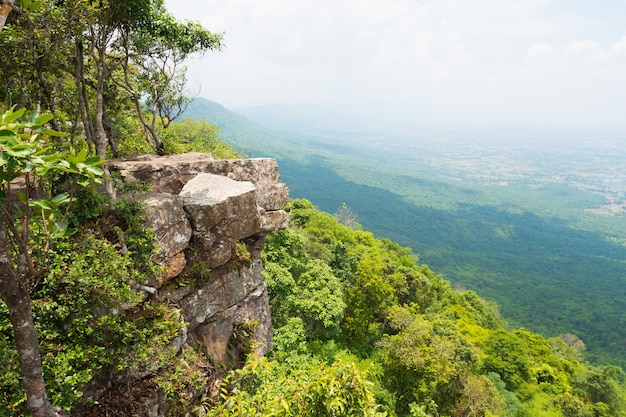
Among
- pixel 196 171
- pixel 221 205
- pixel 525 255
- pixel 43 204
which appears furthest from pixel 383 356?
pixel 525 255

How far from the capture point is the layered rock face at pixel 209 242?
27.3ft

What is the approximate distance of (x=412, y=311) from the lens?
2711 centimetres

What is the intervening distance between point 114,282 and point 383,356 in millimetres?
18862

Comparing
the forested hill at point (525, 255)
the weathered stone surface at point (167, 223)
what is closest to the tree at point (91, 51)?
the weathered stone surface at point (167, 223)

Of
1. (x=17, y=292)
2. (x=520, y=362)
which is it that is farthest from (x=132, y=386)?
(x=520, y=362)

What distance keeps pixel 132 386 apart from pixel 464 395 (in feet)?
59.4

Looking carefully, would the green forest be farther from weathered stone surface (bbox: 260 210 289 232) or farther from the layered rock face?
weathered stone surface (bbox: 260 210 289 232)

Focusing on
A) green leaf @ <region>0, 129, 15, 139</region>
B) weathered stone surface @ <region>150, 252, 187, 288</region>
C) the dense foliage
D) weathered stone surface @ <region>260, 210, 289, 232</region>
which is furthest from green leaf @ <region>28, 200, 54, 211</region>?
weathered stone surface @ <region>260, 210, 289, 232</region>

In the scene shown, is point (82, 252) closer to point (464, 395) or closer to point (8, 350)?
point (8, 350)

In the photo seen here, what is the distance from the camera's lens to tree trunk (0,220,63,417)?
11.4ft

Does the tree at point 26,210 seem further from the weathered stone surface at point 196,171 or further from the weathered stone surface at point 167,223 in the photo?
the weathered stone surface at point 196,171

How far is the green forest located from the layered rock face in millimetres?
546

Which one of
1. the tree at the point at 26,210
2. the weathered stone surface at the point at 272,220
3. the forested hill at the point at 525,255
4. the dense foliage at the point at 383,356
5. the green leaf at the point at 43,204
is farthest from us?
the forested hill at the point at 525,255

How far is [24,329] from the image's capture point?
12.5 ft
